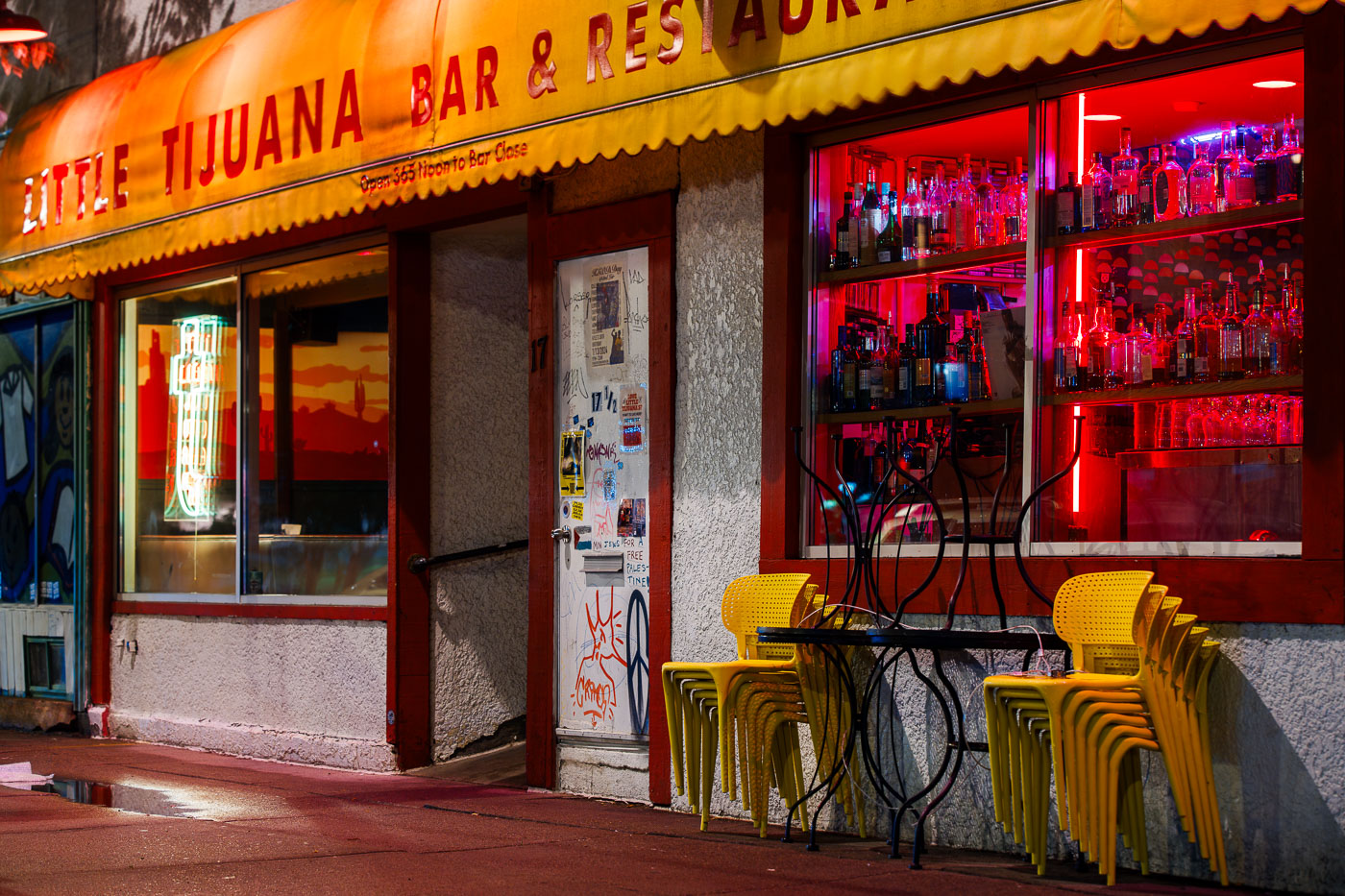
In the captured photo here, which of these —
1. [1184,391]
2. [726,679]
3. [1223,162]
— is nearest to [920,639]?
[726,679]

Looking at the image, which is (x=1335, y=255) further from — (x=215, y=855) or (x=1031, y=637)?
(x=215, y=855)

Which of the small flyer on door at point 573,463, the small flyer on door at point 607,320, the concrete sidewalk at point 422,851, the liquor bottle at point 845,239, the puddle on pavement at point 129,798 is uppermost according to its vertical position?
the liquor bottle at point 845,239

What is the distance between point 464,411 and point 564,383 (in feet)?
4.30

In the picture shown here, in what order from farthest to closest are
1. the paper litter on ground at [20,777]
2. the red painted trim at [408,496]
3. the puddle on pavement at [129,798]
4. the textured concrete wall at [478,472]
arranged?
the textured concrete wall at [478,472] → the red painted trim at [408,496] → the paper litter on ground at [20,777] → the puddle on pavement at [129,798]

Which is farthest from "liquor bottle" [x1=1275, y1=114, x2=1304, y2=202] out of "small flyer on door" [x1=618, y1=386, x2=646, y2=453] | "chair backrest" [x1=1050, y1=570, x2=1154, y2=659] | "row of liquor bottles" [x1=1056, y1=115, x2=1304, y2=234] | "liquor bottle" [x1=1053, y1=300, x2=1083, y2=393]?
"small flyer on door" [x1=618, y1=386, x2=646, y2=453]

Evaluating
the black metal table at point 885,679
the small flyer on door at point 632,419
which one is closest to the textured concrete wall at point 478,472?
the small flyer on door at point 632,419

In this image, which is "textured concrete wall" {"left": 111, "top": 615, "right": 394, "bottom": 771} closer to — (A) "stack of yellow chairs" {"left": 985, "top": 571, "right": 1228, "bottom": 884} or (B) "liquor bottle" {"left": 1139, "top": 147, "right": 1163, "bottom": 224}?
(A) "stack of yellow chairs" {"left": 985, "top": 571, "right": 1228, "bottom": 884}

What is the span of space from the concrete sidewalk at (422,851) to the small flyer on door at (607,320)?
81.7 inches

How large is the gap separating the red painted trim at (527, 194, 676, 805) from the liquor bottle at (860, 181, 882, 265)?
974 mm

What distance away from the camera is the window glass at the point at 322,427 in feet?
30.8

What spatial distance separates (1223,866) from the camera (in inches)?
206

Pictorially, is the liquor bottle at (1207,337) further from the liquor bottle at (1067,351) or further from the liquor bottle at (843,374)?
the liquor bottle at (843,374)

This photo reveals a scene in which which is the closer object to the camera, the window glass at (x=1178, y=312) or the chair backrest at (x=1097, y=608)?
the chair backrest at (x=1097, y=608)

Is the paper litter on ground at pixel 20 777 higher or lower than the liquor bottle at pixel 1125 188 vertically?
lower
